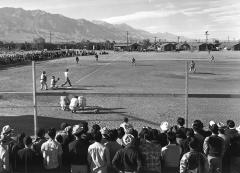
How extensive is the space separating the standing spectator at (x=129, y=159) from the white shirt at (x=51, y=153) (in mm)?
1445

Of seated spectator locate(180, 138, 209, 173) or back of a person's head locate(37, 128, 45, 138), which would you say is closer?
seated spectator locate(180, 138, 209, 173)

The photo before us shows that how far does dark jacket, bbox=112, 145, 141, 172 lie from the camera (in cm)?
596

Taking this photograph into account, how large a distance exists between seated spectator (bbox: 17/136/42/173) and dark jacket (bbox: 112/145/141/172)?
6.00 ft

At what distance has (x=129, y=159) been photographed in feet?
19.6

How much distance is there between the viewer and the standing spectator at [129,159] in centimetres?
596

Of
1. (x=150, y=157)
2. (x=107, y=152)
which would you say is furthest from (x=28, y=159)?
(x=150, y=157)

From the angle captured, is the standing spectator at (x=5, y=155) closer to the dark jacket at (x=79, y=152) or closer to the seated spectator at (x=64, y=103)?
the dark jacket at (x=79, y=152)

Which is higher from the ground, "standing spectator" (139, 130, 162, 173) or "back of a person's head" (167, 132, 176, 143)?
"back of a person's head" (167, 132, 176, 143)

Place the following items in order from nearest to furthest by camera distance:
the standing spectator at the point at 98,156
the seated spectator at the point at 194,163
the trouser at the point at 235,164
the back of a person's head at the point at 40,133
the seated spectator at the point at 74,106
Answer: the seated spectator at the point at 194,163
the standing spectator at the point at 98,156
the trouser at the point at 235,164
the back of a person's head at the point at 40,133
the seated spectator at the point at 74,106

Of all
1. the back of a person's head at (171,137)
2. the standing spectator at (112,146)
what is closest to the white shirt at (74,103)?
the standing spectator at (112,146)

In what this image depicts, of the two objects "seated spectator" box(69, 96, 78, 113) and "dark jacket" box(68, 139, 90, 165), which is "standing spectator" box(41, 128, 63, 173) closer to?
"dark jacket" box(68, 139, 90, 165)

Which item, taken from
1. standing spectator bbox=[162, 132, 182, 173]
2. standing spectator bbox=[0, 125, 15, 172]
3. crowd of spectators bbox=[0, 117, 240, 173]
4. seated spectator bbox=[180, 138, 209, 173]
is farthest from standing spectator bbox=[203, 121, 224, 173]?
standing spectator bbox=[0, 125, 15, 172]

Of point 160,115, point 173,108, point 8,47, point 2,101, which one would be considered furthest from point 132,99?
point 8,47

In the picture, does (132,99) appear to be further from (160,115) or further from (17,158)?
(17,158)
